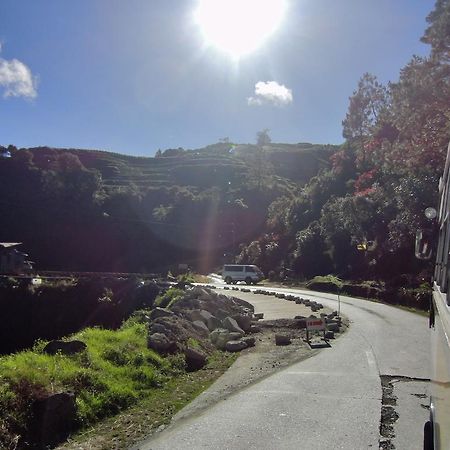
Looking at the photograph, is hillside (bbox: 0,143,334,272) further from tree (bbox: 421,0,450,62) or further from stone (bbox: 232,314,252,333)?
stone (bbox: 232,314,252,333)

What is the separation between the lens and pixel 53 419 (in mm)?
6320

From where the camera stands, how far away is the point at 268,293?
3183 centimetres

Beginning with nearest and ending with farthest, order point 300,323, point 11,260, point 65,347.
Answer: point 65,347
point 300,323
point 11,260

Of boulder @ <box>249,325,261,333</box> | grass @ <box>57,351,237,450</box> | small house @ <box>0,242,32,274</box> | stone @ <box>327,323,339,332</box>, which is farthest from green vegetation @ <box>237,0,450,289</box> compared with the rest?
small house @ <box>0,242,32,274</box>

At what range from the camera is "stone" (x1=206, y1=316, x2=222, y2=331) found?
15.3m

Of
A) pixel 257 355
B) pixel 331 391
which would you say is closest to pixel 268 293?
pixel 257 355

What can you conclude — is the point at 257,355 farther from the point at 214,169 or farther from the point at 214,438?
the point at 214,169

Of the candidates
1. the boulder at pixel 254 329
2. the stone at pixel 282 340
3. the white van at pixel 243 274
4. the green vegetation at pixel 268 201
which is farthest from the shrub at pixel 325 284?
the stone at pixel 282 340

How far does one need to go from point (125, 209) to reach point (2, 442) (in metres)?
75.4

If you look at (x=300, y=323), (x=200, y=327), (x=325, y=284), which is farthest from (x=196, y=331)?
(x=325, y=284)

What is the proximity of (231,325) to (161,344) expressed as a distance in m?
4.77

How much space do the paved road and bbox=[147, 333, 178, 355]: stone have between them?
8.24ft

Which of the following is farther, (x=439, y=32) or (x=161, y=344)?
(x=439, y=32)

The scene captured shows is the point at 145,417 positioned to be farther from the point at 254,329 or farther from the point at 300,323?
the point at 300,323
